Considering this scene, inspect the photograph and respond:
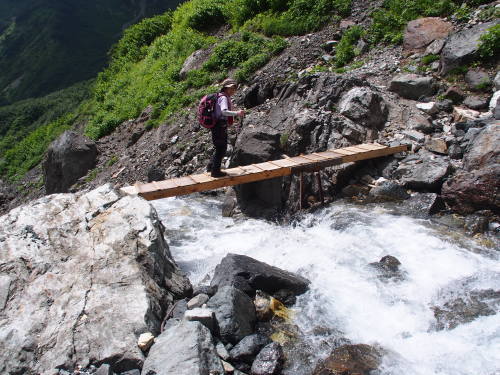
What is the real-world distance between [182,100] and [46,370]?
13.5 m

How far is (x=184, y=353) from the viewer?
13.9 ft

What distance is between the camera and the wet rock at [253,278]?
5.92 meters

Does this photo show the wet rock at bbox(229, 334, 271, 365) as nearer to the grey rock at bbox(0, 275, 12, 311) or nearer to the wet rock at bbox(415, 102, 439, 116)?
the grey rock at bbox(0, 275, 12, 311)

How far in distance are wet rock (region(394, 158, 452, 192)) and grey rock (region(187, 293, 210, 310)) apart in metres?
5.17

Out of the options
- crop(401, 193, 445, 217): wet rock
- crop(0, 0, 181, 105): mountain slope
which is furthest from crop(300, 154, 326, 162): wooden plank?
crop(0, 0, 181, 105): mountain slope

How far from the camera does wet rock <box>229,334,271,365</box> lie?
471 cm

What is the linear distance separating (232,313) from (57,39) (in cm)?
8340

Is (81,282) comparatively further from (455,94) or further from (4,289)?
(455,94)

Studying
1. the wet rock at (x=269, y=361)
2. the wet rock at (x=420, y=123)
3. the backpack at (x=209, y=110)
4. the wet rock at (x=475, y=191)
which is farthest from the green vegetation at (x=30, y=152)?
the wet rock at (x=475, y=191)

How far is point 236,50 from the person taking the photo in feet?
58.3

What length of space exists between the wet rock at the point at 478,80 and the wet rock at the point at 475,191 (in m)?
3.48

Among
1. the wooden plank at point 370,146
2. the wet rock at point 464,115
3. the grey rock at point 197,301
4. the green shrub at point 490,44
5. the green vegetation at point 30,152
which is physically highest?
the green shrub at point 490,44

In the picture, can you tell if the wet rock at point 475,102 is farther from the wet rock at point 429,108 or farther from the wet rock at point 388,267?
the wet rock at point 388,267

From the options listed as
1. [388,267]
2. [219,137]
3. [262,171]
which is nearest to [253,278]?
[388,267]
